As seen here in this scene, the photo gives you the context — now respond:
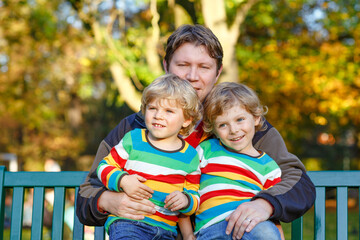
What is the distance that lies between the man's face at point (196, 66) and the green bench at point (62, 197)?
94cm

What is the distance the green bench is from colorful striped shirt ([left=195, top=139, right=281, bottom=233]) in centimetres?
66

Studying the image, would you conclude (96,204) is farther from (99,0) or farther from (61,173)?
(99,0)

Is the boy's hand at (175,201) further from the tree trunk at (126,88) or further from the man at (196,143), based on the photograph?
the tree trunk at (126,88)

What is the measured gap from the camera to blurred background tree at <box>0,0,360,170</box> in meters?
10.0

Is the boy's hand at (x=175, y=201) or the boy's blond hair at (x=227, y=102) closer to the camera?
the boy's hand at (x=175, y=201)

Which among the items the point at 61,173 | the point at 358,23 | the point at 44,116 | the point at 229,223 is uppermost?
the point at 358,23

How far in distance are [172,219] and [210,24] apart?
263 inches

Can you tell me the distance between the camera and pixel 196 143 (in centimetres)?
290

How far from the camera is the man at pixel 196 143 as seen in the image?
2.49 meters

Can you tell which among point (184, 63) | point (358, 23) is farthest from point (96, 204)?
point (358, 23)

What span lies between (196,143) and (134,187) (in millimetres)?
603

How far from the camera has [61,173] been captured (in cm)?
325

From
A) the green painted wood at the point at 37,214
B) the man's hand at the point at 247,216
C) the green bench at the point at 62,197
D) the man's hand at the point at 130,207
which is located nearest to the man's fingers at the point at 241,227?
the man's hand at the point at 247,216

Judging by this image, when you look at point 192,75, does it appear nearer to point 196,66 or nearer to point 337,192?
point 196,66
